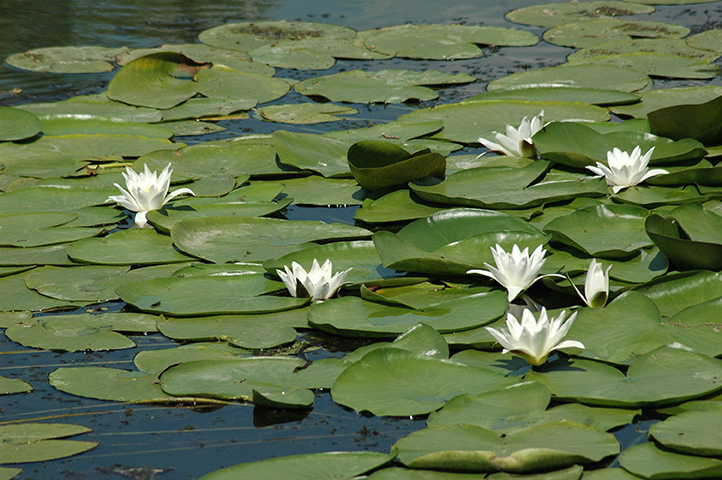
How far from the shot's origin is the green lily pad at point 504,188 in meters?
3.19

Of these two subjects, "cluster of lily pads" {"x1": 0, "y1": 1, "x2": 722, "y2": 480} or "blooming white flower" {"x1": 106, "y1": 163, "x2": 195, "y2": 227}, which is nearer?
"cluster of lily pads" {"x1": 0, "y1": 1, "x2": 722, "y2": 480}

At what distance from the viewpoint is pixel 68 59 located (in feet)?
20.0

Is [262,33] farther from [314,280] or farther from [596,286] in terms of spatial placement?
[596,286]

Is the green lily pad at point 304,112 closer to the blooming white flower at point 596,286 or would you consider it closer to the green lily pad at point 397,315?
the green lily pad at point 397,315

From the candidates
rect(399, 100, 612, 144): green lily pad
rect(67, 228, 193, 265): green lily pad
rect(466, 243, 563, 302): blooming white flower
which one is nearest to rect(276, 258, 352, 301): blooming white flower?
rect(466, 243, 563, 302): blooming white flower

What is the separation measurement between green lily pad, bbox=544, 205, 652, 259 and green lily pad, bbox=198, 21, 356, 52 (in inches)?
173

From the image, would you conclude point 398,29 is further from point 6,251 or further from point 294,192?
point 6,251

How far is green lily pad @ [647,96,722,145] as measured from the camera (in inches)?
138

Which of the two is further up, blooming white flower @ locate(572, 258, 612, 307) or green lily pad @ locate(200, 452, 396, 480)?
blooming white flower @ locate(572, 258, 612, 307)

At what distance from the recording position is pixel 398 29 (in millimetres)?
6840

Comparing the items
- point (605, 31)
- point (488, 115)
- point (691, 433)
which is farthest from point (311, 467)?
point (605, 31)

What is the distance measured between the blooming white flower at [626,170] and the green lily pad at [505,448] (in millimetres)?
1849

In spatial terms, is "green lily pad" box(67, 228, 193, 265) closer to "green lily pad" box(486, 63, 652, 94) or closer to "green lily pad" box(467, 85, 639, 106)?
"green lily pad" box(467, 85, 639, 106)

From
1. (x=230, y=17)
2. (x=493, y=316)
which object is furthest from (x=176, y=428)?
(x=230, y=17)
